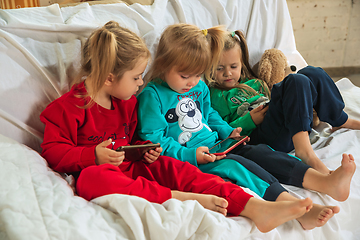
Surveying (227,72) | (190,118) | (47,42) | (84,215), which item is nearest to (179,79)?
(190,118)

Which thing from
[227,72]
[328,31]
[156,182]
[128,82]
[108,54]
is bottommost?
[328,31]

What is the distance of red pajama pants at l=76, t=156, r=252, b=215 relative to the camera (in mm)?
802

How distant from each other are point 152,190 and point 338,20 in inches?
130

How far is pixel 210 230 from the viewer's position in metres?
0.73

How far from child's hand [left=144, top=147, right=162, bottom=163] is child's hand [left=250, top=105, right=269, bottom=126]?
0.53m

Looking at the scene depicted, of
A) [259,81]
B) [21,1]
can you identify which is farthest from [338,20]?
[21,1]

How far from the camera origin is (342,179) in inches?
37.1

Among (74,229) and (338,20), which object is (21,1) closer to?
(74,229)

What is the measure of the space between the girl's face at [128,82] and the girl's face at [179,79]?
5.8 inches

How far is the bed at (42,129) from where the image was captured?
2.21 feet

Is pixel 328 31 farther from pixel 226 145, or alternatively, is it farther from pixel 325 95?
pixel 226 145

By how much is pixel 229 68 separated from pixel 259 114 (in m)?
0.29

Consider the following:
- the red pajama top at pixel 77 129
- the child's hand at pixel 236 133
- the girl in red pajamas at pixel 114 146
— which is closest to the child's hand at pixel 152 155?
the girl in red pajamas at pixel 114 146

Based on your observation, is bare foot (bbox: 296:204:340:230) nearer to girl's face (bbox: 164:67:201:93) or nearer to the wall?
girl's face (bbox: 164:67:201:93)
